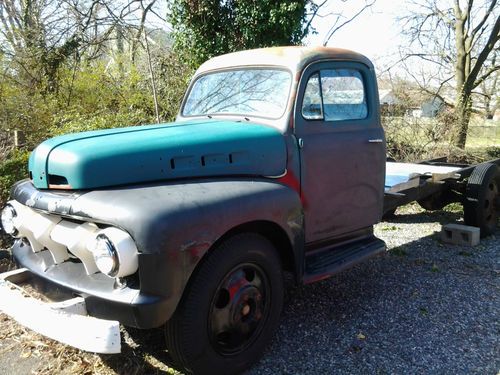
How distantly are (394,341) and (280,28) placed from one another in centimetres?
688

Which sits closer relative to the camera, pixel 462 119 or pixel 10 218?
pixel 10 218

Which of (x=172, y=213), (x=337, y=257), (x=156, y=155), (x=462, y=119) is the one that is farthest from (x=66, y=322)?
(x=462, y=119)

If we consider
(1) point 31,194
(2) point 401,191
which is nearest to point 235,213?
(1) point 31,194

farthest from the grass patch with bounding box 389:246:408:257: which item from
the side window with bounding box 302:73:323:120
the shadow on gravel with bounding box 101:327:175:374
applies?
the shadow on gravel with bounding box 101:327:175:374

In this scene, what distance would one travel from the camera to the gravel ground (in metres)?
3.04

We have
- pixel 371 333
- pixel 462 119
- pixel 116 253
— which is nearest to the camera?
pixel 116 253

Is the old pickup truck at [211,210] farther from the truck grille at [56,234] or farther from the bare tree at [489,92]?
the bare tree at [489,92]

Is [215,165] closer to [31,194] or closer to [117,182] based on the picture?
[117,182]

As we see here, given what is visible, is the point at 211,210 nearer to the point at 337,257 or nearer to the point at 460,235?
the point at 337,257

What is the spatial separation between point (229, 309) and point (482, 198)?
14.0ft

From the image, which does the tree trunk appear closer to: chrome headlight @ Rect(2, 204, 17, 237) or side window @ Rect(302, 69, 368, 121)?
side window @ Rect(302, 69, 368, 121)

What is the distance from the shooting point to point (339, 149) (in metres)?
3.73

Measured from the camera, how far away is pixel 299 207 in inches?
126

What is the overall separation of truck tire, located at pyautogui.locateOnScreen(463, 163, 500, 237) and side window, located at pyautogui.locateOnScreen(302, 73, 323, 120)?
3.12 metres
